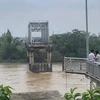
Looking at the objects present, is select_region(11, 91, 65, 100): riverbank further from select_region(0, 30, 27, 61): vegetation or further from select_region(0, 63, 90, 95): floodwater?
select_region(0, 30, 27, 61): vegetation

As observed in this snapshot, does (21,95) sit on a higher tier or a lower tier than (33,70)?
higher

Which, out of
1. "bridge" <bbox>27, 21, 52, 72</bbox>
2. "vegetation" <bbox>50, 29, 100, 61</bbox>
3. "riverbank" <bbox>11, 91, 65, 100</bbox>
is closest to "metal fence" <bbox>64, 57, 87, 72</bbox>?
"riverbank" <bbox>11, 91, 65, 100</bbox>

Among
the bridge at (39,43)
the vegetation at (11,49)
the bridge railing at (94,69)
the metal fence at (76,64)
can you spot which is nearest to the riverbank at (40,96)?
the bridge railing at (94,69)

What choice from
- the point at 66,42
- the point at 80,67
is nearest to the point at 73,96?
the point at 80,67

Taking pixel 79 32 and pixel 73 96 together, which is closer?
pixel 73 96

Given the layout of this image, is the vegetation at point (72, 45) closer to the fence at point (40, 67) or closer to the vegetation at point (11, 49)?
the fence at point (40, 67)

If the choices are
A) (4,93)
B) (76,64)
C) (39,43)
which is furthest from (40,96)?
(39,43)

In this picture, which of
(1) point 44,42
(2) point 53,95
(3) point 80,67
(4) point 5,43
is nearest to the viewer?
(2) point 53,95

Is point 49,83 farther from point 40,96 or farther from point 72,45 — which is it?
point 72,45

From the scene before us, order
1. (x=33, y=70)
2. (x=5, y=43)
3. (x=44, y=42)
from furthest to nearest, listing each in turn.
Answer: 1. (x=5, y=43)
2. (x=44, y=42)
3. (x=33, y=70)

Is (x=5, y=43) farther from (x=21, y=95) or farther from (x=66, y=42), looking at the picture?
(x=21, y=95)

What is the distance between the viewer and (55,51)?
84625 mm

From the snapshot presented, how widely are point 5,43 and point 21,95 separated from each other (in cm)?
9000

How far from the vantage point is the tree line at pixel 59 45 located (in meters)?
79.4
